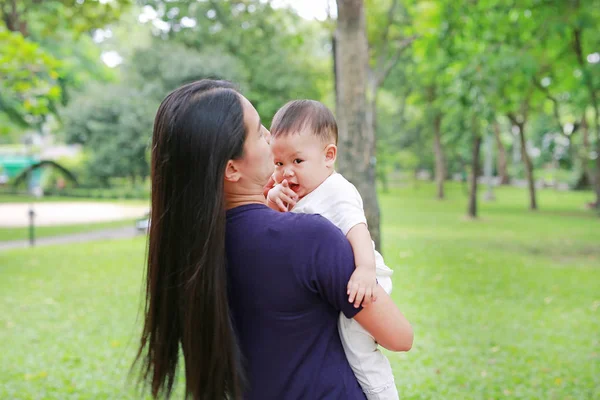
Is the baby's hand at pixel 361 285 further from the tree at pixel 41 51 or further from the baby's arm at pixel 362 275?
the tree at pixel 41 51

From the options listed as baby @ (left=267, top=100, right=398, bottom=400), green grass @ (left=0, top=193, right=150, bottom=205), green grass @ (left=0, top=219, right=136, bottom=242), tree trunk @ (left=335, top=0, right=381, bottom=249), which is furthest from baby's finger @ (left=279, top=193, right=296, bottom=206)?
green grass @ (left=0, top=193, right=150, bottom=205)

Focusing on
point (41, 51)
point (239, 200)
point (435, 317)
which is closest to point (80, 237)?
point (41, 51)

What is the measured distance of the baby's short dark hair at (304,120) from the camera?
75.2 inches

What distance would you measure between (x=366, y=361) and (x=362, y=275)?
0.30 m

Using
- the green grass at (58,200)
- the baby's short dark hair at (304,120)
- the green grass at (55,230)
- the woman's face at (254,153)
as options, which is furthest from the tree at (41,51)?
the green grass at (58,200)

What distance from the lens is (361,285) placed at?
1501 millimetres

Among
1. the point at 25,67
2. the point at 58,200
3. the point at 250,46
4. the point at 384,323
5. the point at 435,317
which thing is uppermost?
the point at 250,46

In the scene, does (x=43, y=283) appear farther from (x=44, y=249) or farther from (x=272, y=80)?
(x=272, y=80)

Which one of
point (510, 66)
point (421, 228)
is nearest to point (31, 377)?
point (510, 66)

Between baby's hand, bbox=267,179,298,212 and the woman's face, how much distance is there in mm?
165

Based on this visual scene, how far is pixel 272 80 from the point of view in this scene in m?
26.1

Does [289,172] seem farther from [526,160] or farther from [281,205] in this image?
[526,160]

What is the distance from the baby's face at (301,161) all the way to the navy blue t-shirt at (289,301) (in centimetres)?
23

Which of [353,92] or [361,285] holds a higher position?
[353,92]
